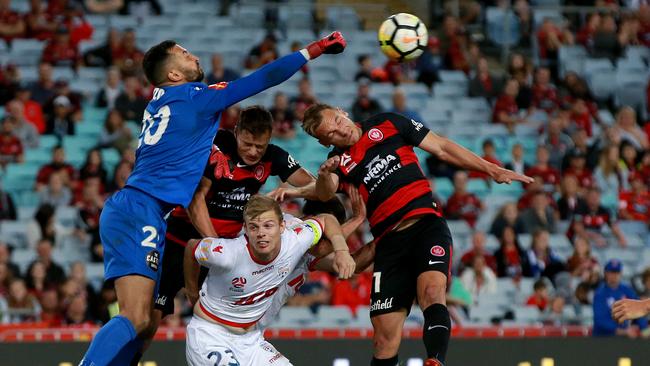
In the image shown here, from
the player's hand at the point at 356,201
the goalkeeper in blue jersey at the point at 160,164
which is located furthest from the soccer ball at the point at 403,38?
the goalkeeper in blue jersey at the point at 160,164

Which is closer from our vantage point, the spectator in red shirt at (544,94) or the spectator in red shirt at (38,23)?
the spectator in red shirt at (38,23)

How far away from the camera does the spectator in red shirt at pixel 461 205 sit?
15.9 m

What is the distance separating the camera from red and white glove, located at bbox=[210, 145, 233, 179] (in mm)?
9172

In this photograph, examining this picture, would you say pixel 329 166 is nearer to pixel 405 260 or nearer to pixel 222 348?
pixel 405 260

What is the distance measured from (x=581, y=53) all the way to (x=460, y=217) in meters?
4.64

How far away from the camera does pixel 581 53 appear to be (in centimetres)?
1939

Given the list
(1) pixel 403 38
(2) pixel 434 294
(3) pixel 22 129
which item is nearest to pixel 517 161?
(3) pixel 22 129

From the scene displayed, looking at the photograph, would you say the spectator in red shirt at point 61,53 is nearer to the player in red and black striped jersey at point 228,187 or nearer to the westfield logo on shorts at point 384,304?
the player in red and black striped jersey at point 228,187

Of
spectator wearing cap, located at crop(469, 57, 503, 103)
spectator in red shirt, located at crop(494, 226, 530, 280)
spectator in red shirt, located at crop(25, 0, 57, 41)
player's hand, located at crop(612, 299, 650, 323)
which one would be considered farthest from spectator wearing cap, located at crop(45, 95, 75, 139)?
player's hand, located at crop(612, 299, 650, 323)

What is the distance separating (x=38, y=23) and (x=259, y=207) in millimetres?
10015

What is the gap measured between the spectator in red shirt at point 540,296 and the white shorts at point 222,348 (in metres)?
6.04

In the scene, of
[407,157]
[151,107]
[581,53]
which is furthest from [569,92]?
[151,107]

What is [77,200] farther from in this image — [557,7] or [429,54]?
[557,7]

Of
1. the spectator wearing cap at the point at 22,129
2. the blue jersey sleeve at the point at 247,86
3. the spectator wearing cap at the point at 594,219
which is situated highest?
the blue jersey sleeve at the point at 247,86
